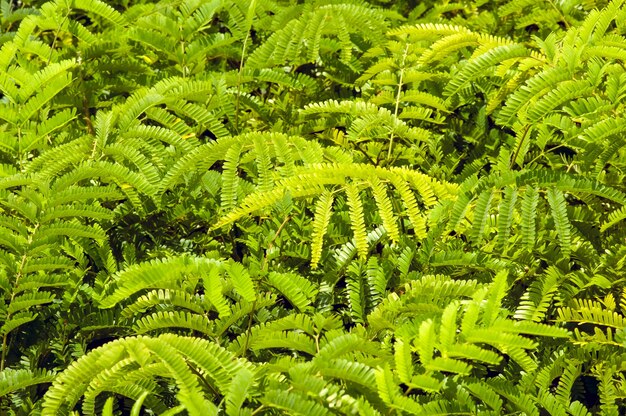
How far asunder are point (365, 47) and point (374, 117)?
1.90 ft

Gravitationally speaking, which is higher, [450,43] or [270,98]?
[450,43]

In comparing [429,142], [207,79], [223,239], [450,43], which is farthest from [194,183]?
[450,43]

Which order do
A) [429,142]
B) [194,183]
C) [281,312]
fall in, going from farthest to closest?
1. [429,142]
2. [194,183]
3. [281,312]

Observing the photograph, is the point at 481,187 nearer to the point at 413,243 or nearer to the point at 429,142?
the point at 413,243

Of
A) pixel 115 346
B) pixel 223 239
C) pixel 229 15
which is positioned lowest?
pixel 223 239

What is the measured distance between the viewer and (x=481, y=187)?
2.13 m

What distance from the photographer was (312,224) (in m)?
2.19

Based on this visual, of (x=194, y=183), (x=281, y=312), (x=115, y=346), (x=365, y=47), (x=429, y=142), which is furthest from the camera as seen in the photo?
(x=365, y=47)

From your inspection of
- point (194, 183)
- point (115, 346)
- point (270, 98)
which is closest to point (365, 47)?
point (270, 98)

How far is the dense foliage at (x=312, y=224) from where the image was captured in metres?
1.74

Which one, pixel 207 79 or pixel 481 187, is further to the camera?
pixel 207 79

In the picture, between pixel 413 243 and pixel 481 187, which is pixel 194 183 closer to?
pixel 413 243

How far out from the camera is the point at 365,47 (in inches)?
117

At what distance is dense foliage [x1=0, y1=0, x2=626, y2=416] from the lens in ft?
5.72
